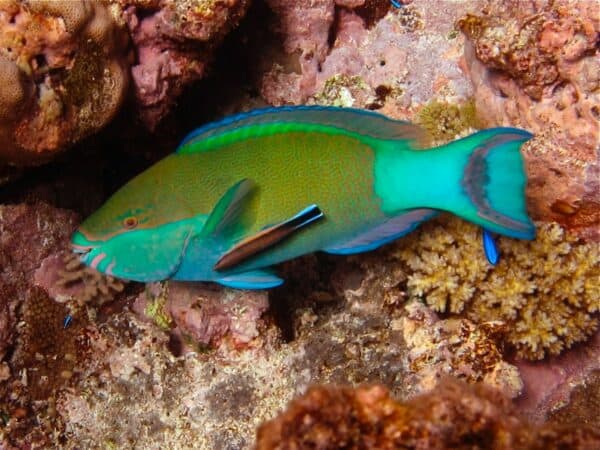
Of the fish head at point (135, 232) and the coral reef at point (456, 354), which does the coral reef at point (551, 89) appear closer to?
the coral reef at point (456, 354)

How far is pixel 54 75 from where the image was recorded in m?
2.69

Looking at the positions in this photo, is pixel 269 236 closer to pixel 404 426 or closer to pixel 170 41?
pixel 404 426

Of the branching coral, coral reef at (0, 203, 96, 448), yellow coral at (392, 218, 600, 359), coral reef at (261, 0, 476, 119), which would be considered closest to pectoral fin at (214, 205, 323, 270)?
yellow coral at (392, 218, 600, 359)

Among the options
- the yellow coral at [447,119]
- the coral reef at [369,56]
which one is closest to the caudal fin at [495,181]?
the yellow coral at [447,119]

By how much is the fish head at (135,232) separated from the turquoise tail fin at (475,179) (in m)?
1.10

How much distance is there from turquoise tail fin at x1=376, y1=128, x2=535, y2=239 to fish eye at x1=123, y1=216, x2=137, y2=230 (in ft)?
4.13

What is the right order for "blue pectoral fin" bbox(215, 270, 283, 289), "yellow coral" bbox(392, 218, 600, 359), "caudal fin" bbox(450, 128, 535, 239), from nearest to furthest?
"caudal fin" bbox(450, 128, 535, 239)
"blue pectoral fin" bbox(215, 270, 283, 289)
"yellow coral" bbox(392, 218, 600, 359)

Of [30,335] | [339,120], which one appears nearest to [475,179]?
[339,120]

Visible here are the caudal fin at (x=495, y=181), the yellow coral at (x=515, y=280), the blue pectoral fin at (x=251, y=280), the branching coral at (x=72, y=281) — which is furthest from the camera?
the branching coral at (x=72, y=281)

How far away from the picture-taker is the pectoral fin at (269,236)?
2.66 meters

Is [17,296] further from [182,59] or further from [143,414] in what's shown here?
[182,59]

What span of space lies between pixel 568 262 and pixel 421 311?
899mm

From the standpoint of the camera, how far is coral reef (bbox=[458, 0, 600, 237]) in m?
2.74

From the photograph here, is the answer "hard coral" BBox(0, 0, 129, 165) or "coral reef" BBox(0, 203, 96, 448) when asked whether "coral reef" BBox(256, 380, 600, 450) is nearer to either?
"hard coral" BBox(0, 0, 129, 165)
